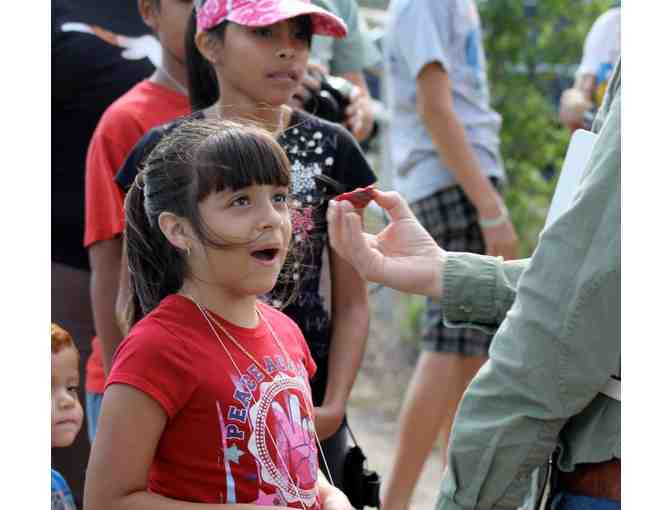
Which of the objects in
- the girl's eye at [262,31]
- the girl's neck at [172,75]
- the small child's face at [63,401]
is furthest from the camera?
the girl's neck at [172,75]

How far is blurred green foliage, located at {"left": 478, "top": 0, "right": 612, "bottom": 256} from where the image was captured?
7449 millimetres

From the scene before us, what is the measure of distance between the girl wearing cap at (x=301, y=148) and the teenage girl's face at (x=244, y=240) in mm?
496

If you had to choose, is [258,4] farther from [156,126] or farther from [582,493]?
[582,493]

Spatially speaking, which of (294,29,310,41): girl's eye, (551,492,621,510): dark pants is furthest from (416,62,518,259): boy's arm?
(551,492,621,510): dark pants

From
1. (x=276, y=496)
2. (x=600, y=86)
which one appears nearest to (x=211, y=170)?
(x=276, y=496)

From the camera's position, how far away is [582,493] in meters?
1.84

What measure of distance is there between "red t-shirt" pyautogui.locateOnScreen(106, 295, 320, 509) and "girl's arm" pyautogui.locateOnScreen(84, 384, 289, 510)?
3cm

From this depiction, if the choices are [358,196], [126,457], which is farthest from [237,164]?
[126,457]

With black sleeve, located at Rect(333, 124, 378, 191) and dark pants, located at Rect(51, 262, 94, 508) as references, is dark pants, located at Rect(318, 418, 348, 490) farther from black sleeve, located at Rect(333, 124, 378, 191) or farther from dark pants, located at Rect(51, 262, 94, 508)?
dark pants, located at Rect(51, 262, 94, 508)

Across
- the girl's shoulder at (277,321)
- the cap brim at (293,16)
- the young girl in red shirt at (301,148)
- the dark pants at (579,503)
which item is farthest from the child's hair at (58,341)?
the dark pants at (579,503)

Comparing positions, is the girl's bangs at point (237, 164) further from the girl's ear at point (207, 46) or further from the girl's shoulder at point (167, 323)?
the girl's ear at point (207, 46)

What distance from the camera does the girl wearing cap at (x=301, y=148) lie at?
2.63 metres

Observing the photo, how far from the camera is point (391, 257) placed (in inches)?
93.1

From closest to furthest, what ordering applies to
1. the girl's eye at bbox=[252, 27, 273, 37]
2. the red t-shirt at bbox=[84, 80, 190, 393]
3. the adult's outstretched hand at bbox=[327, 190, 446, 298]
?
the adult's outstretched hand at bbox=[327, 190, 446, 298], the girl's eye at bbox=[252, 27, 273, 37], the red t-shirt at bbox=[84, 80, 190, 393]
